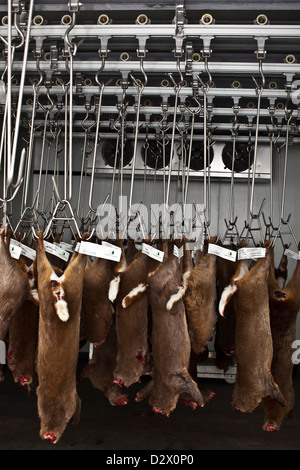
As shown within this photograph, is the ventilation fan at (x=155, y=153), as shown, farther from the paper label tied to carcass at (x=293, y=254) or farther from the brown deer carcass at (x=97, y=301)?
the brown deer carcass at (x=97, y=301)

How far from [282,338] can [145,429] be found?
1619 mm

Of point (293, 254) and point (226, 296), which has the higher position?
point (293, 254)

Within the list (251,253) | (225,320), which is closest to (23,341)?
(225,320)

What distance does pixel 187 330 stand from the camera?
318cm

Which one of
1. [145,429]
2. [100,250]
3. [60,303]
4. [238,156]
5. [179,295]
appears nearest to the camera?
[60,303]

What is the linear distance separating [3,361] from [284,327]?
181 cm

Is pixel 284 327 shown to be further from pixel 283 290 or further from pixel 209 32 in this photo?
pixel 209 32

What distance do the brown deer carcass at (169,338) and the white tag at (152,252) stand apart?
40 millimetres

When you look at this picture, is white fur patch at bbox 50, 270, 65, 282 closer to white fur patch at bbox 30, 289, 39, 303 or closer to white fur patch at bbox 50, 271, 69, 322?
white fur patch at bbox 50, 271, 69, 322

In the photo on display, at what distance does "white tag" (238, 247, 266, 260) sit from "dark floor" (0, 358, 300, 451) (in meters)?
1.67

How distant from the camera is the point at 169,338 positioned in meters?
3.13

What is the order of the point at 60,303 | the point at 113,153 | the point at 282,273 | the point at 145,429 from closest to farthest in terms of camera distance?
the point at 60,303
the point at 282,273
the point at 145,429
the point at 113,153

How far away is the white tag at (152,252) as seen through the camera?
10.3ft

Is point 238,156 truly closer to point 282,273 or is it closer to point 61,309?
point 282,273
